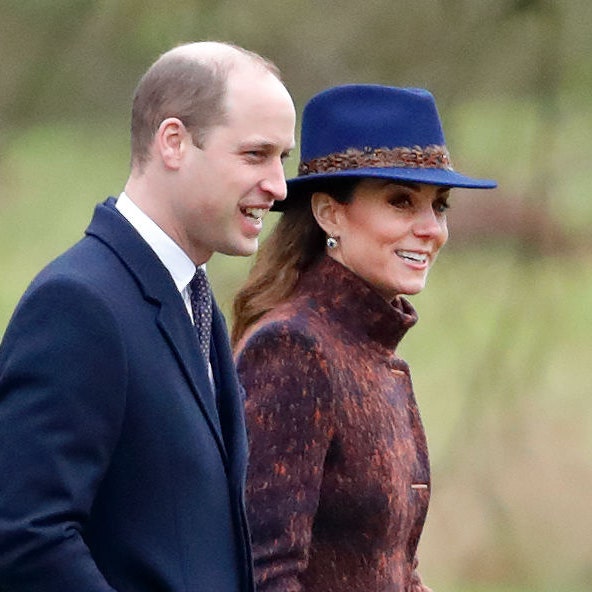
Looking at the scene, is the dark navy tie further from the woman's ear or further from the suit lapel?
the woman's ear

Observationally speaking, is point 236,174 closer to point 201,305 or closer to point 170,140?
point 170,140

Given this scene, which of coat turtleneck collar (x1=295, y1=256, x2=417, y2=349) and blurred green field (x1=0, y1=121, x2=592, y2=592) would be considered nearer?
coat turtleneck collar (x1=295, y1=256, x2=417, y2=349)

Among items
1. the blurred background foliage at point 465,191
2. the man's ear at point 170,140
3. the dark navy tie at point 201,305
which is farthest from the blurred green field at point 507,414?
the man's ear at point 170,140

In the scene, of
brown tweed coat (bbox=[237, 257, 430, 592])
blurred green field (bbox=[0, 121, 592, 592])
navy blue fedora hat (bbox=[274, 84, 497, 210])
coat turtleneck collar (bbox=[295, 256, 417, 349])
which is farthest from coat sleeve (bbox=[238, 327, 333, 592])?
blurred green field (bbox=[0, 121, 592, 592])

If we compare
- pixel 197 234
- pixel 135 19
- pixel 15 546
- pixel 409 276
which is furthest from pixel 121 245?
pixel 135 19

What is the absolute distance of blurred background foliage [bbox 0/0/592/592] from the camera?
17.3ft

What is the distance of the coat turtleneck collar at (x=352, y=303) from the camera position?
321cm

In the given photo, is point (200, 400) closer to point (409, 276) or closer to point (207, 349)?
point (207, 349)

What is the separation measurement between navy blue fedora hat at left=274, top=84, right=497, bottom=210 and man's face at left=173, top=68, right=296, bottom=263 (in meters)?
0.66

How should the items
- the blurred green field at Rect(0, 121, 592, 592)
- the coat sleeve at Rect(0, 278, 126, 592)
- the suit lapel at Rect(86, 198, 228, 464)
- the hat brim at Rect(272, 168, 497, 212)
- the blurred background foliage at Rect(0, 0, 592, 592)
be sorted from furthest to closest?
the blurred green field at Rect(0, 121, 592, 592) < the blurred background foliage at Rect(0, 0, 592, 592) < the hat brim at Rect(272, 168, 497, 212) < the suit lapel at Rect(86, 198, 228, 464) < the coat sleeve at Rect(0, 278, 126, 592)

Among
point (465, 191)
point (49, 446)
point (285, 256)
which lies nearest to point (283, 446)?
point (285, 256)

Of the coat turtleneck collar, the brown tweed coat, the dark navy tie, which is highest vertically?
the dark navy tie

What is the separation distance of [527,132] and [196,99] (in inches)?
126

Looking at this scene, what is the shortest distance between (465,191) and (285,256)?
2.35 meters
